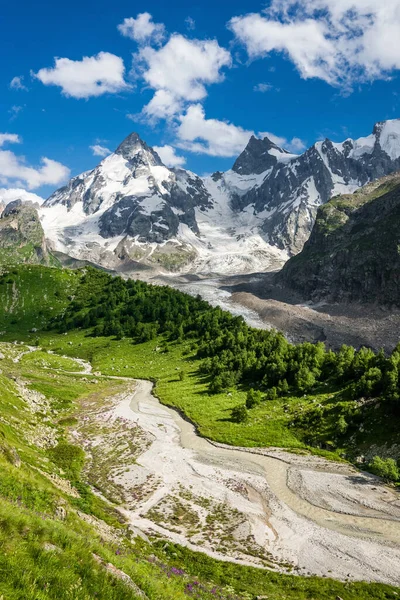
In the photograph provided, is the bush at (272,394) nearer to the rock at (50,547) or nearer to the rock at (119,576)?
the rock at (119,576)

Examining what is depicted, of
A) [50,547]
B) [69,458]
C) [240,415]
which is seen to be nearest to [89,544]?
[50,547]

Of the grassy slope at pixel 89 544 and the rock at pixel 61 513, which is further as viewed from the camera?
the rock at pixel 61 513

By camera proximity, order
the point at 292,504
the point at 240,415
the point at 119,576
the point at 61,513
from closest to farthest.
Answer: the point at 119,576 → the point at 61,513 → the point at 292,504 → the point at 240,415

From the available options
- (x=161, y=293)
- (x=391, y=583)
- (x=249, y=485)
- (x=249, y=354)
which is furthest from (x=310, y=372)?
(x=161, y=293)

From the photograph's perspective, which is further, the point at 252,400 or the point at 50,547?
the point at 252,400

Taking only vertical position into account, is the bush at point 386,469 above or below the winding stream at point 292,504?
above

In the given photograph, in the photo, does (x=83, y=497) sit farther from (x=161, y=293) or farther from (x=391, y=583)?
(x=161, y=293)

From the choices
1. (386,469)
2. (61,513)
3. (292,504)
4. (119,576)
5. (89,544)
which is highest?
→ (119,576)

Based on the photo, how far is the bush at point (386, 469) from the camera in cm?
3884

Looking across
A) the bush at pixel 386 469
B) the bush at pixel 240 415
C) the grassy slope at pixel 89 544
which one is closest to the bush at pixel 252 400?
the grassy slope at pixel 89 544

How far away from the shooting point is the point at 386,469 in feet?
128

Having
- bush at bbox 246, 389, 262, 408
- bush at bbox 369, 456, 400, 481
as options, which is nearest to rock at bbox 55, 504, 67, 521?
bush at bbox 369, 456, 400, 481

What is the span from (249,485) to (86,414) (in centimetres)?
3438

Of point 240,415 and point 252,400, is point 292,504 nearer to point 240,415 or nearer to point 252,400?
point 240,415
